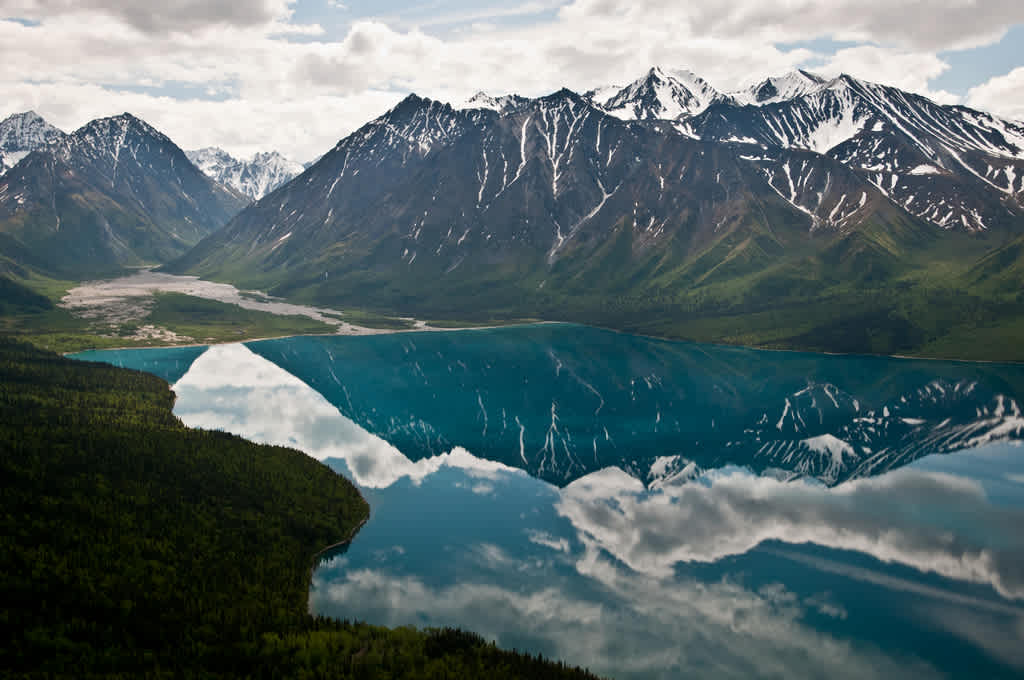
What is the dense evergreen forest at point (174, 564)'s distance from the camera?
57.8 metres

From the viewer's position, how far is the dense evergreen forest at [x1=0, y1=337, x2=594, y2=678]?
190 feet

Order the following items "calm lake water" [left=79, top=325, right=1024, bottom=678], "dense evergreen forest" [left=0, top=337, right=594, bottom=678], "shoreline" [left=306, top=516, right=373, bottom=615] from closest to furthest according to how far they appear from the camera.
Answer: "dense evergreen forest" [left=0, top=337, right=594, bottom=678] → "calm lake water" [left=79, top=325, right=1024, bottom=678] → "shoreline" [left=306, top=516, right=373, bottom=615]

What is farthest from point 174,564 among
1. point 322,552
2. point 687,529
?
point 687,529

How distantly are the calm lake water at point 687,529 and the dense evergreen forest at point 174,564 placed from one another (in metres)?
6.92

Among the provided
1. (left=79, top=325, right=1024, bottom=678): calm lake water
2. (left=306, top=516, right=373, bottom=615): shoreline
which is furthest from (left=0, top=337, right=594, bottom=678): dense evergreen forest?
(left=79, top=325, right=1024, bottom=678): calm lake water

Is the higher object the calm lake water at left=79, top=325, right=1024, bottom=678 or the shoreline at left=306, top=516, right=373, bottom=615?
the calm lake water at left=79, top=325, right=1024, bottom=678

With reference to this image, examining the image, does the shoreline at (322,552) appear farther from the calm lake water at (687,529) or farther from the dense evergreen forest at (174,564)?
the calm lake water at (687,529)

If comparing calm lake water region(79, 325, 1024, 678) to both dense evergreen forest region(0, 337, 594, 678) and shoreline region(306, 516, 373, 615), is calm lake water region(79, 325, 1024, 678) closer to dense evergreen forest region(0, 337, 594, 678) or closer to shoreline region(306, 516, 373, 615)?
shoreline region(306, 516, 373, 615)

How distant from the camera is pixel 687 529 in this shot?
96.9 m

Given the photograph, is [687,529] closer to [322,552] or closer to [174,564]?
[322,552]

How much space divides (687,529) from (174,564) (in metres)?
63.7

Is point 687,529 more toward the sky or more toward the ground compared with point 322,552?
more toward the sky

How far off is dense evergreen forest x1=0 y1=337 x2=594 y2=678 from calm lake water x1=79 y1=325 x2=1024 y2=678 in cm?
692

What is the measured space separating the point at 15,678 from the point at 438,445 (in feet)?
294
